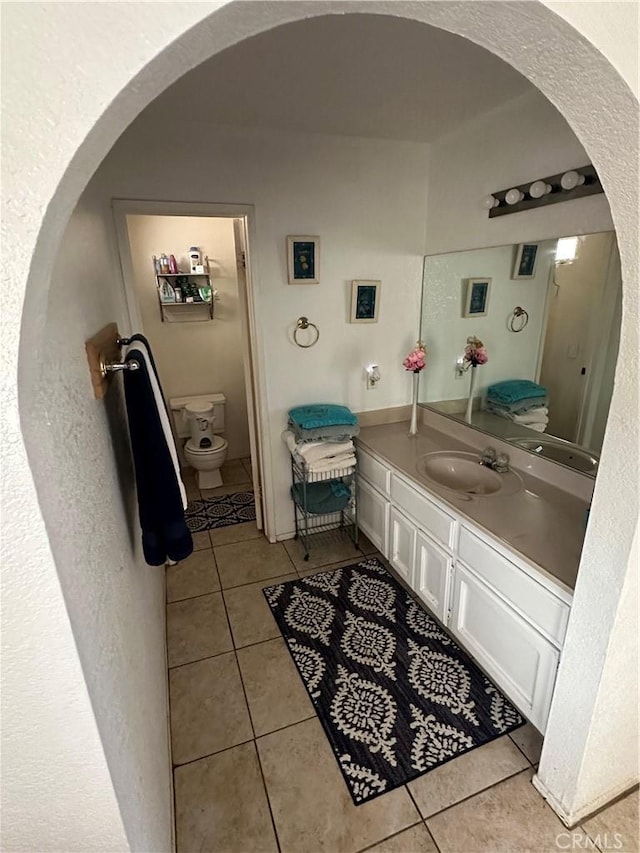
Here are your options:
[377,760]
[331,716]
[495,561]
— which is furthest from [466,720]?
[495,561]

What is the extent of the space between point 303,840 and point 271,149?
9.24 feet

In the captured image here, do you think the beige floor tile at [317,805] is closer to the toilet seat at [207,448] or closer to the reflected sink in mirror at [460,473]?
the reflected sink in mirror at [460,473]

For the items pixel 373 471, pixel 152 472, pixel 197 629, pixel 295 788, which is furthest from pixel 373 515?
pixel 152 472

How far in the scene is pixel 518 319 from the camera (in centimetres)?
214

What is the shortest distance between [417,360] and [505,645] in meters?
1.51

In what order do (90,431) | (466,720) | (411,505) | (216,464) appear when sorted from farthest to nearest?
(216,464) → (411,505) → (466,720) → (90,431)

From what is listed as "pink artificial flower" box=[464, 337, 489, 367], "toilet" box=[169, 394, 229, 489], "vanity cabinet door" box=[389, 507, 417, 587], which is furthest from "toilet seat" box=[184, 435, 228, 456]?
"pink artificial flower" box=[464, 337, 489, 367]

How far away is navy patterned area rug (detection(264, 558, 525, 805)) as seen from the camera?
1590 mm

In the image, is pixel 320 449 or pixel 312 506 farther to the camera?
pixel 312 506

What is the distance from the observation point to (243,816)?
4.68 ft

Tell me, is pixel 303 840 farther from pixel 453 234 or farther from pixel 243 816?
pixel 453 234

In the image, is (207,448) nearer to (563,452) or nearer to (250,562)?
(250,562)

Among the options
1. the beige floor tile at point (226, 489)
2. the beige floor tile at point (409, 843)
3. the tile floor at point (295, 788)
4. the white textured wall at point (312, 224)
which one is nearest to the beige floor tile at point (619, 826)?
the tile floor at point (295, 788)

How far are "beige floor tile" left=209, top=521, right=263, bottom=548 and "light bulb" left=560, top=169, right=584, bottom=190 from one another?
2.50 m
